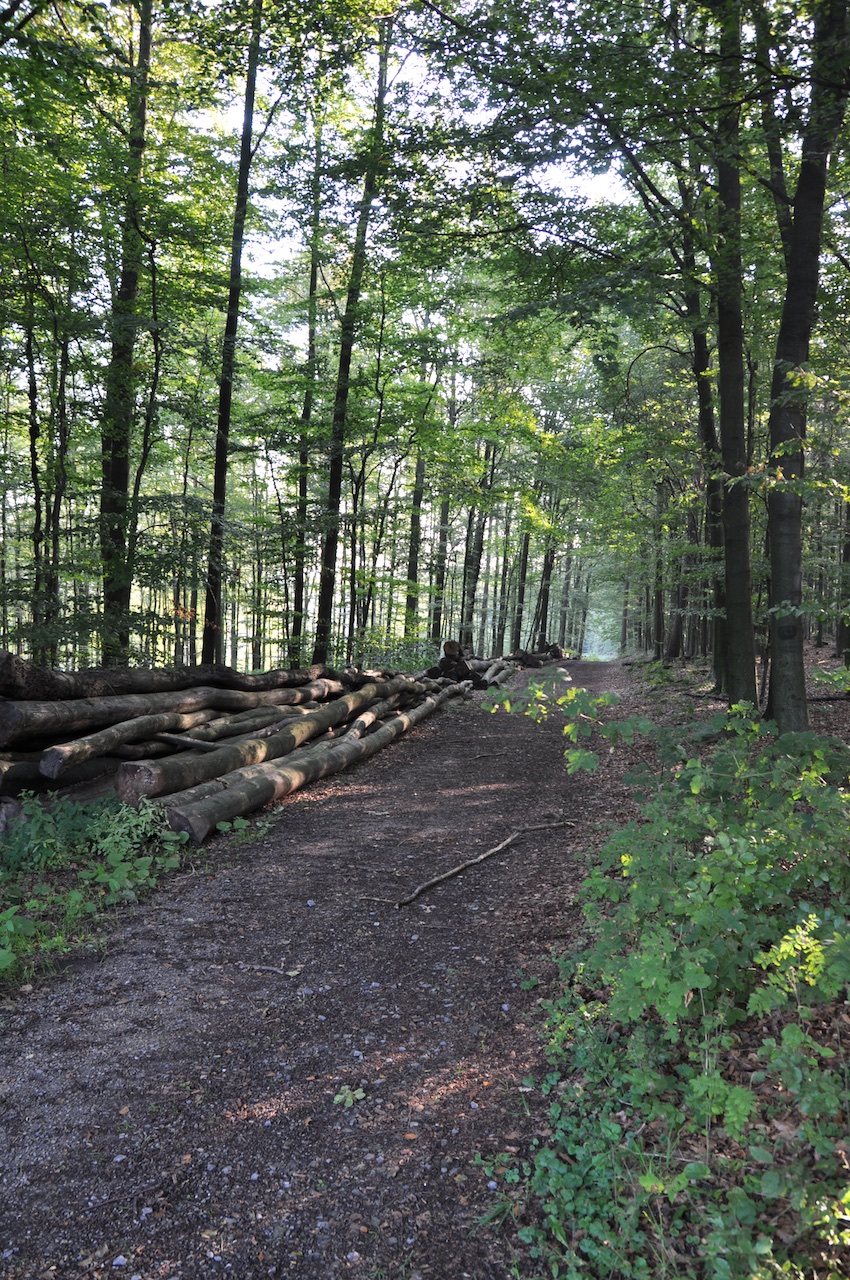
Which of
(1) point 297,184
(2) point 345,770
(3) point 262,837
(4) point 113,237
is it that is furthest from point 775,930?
(1) point 297,184

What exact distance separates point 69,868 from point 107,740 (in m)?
1.53

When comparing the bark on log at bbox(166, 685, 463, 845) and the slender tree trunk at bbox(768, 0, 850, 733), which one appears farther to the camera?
the bark on log at bbox(166, 685, 463, 845)

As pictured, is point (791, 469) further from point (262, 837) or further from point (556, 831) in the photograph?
point (262, 837)

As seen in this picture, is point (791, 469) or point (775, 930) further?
point (791, 469)

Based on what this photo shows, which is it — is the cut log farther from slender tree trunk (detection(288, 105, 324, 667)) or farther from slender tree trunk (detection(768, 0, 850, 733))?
slender tree trunk (detection(288, 105, 324, 667))

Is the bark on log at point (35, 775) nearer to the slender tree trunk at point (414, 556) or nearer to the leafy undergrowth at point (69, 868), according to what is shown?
the leafy undergrowth at point (69, 868)

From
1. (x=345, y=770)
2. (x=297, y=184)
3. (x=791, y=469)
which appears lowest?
(x=345, y=770)

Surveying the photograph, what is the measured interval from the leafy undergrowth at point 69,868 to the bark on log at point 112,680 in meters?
1.11

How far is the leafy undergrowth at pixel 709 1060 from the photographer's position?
2.33m

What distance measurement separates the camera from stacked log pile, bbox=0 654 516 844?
22.0ft

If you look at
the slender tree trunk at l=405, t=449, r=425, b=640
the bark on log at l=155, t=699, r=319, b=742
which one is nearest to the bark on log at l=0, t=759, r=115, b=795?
the bark on log at l=155, t=699, r=319, b=742

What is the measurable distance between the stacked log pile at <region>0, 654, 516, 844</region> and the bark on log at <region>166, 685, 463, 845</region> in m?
0.01

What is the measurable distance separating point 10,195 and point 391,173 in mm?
6018

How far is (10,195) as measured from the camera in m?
9.82
